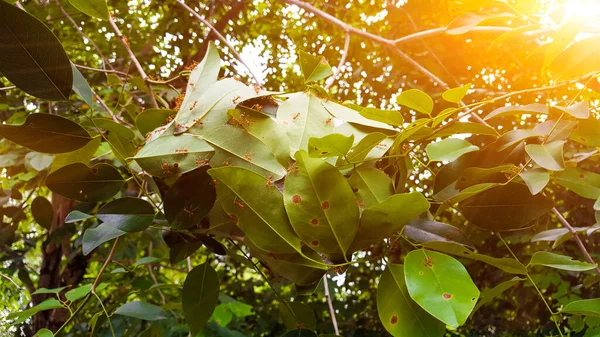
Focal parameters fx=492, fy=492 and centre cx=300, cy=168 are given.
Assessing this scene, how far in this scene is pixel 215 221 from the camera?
1.04 ft

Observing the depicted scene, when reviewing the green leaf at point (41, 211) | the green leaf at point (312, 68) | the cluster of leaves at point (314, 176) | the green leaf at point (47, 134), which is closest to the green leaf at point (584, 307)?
the cluster of leaves at point (314, 176)

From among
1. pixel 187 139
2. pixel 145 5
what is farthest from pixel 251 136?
pixel 145 5

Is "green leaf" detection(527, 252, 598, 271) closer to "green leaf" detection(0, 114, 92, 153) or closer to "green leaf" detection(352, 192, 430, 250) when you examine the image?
"green leaf" detection(352, 192, 430, 250)

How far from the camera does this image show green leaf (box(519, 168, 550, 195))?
0.29 meters

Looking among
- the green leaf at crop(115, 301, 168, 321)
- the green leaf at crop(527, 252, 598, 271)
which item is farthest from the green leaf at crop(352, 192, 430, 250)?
the green leaf at crop(115, 301, 168, 321)

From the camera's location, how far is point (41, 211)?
539mm

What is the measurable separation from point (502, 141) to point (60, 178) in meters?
0.30

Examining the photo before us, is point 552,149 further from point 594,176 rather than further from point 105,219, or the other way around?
point 105,219

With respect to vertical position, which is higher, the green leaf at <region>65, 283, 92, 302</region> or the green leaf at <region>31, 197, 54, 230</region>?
the green leaf at <region>31, 197, 54, 230</region>

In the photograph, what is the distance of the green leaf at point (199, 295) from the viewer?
1.21 feet

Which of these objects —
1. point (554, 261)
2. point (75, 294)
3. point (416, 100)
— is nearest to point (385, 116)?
point (416, 100)

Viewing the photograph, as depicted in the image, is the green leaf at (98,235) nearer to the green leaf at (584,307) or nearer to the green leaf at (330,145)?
the green leaf at (330,145)

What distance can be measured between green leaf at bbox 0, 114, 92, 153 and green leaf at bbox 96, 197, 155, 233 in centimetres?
5

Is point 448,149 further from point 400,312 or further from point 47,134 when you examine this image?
point 47,134
